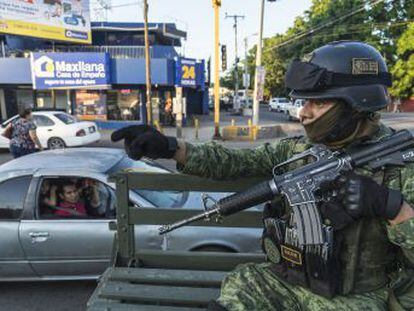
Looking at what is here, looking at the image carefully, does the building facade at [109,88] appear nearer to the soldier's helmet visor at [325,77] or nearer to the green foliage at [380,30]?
the green foliage at [380,30]

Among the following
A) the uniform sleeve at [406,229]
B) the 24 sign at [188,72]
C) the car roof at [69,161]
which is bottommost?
the car roof at [69,161]

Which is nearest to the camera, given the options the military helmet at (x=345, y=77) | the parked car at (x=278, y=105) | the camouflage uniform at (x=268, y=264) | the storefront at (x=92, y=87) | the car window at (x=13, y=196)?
the camouflage uniform at (x=268, y=264)

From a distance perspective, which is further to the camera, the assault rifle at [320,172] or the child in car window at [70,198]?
the child in car window at [70,198]

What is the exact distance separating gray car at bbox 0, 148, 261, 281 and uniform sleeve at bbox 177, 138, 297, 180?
1.59 metres

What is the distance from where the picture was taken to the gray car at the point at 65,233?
4008mm

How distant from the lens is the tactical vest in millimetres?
1876

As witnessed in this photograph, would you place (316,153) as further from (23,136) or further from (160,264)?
(23,136)

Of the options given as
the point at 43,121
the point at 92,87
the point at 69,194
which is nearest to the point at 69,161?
the point at 69,194

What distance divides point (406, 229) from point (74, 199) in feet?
10.9

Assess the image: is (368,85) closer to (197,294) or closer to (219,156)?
(219,156)

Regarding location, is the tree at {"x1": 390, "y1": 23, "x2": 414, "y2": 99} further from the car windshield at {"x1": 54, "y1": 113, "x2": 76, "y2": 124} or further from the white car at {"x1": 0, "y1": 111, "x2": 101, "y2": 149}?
the white car at {"x1": 0, "y1": 111, "x2": 101, "y2": 149}

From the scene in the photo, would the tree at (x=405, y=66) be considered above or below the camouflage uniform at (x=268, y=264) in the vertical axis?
above

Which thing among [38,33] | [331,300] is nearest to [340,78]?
[331,300]

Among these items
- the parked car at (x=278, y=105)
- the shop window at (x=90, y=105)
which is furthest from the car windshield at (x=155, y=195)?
the parked car at (x=278, y=105)
